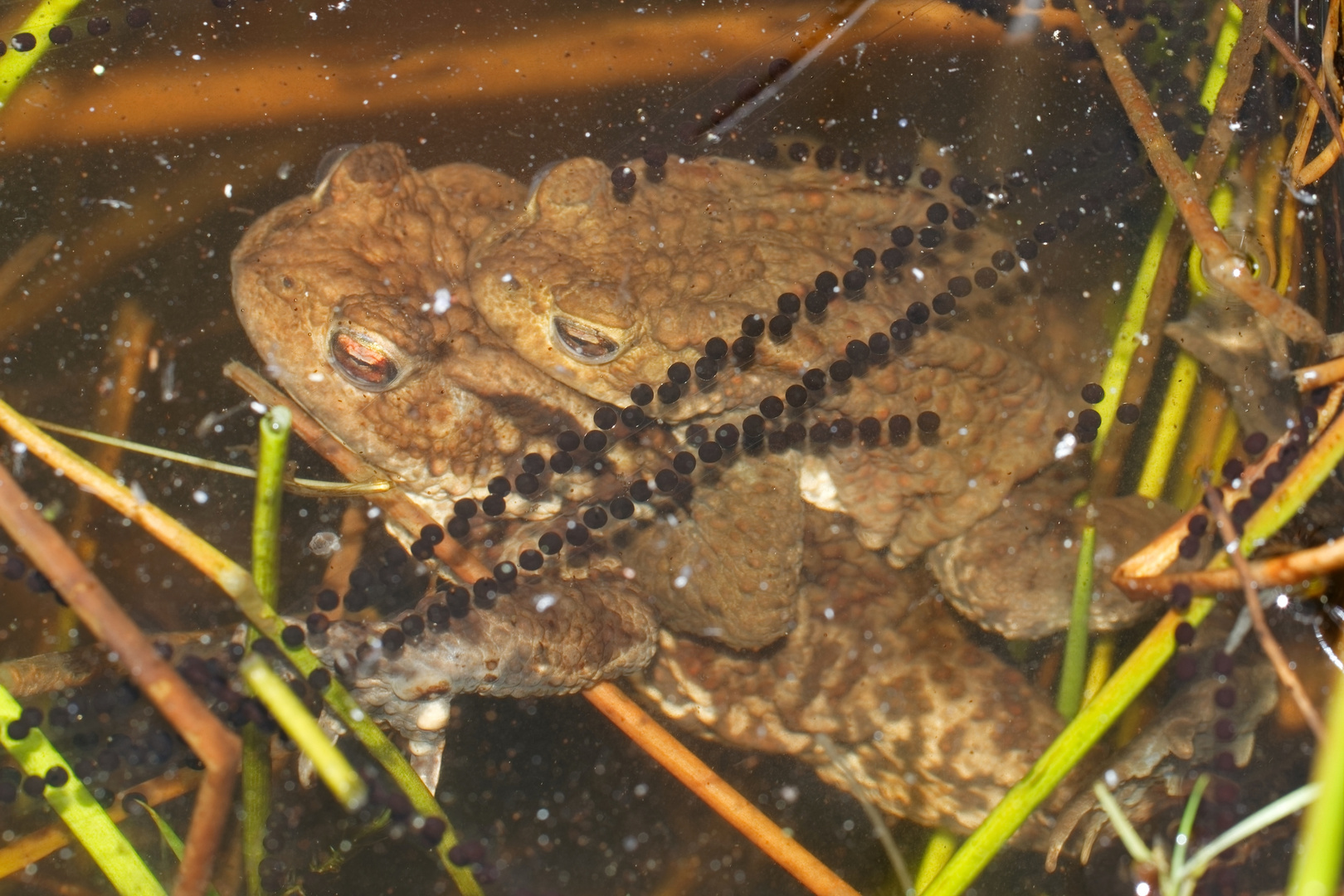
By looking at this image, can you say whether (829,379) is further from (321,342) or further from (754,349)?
(321,342)

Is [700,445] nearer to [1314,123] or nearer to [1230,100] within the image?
[1230,100]

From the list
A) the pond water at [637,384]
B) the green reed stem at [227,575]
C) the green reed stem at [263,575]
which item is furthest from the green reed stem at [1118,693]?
the green reed stem at [263,575]

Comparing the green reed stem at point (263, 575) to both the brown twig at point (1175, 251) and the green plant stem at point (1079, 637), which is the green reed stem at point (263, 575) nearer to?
the green plant stem at point (1079, 637)

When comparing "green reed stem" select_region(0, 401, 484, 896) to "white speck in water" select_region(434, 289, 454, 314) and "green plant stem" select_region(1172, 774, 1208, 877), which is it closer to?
"white speck in water" select_region(434, 289, 454, 314)

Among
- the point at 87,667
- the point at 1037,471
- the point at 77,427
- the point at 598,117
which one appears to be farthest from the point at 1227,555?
the point at 77,427

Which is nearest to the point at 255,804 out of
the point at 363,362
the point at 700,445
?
the point at 363,362

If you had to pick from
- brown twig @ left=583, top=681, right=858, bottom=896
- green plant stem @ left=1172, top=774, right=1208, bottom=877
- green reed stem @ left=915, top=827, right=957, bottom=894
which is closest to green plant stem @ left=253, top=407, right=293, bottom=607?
brown twig @ left=583, top=681, right=858, bottom=896
